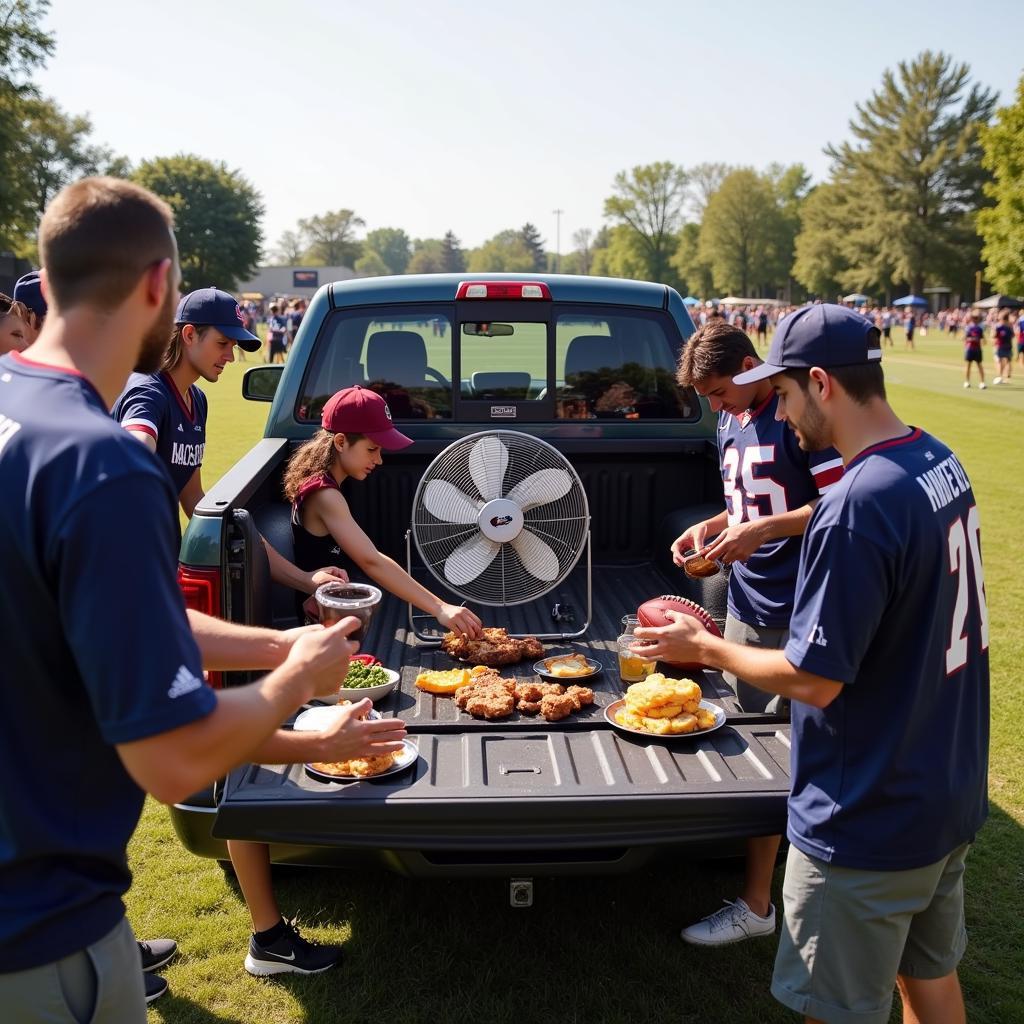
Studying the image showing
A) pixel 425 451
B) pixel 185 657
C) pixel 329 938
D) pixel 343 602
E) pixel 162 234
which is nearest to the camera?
pixel 185 657

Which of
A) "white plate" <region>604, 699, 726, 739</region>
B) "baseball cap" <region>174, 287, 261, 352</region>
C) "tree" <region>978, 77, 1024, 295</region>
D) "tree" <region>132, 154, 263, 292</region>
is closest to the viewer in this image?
"white plate" <region>604, 699, 726, 739</region>

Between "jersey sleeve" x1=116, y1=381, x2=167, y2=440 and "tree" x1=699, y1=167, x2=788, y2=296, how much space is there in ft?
369

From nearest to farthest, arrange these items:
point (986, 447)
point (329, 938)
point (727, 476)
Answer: point (329, 938) → point (727, 476) → point (986, 447)

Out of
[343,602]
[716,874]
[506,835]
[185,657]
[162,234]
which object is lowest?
[716,874]

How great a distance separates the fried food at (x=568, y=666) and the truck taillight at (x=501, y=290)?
204cm

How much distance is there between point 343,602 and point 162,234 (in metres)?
1.40

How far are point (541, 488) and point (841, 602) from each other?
222 cm

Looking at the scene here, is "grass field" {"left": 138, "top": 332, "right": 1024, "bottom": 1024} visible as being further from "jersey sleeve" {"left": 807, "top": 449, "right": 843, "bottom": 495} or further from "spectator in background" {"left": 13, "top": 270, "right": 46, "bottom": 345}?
"spectator in background" {"left": 13, "top": 270, "right": 46, "bottom": 345}

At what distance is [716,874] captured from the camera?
14.6 ft

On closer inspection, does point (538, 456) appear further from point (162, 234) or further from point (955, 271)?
point (955, 271)

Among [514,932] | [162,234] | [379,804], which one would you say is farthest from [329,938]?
[162,234]

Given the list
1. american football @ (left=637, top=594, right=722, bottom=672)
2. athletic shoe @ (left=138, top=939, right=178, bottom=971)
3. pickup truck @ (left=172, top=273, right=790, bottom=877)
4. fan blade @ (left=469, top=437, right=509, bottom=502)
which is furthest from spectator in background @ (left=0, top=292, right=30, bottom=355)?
american football @ (left=637, top=594, right=722, bottom=672)

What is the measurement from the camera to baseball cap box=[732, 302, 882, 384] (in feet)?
8.59

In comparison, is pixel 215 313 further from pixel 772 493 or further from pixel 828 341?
pixel 828 341
